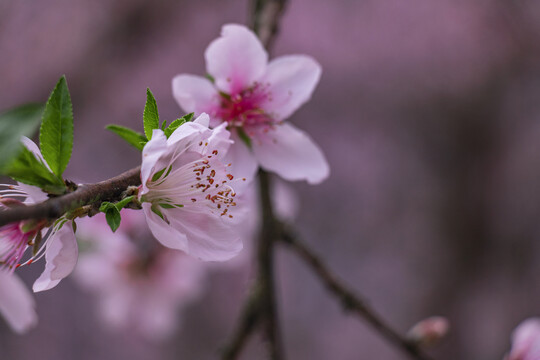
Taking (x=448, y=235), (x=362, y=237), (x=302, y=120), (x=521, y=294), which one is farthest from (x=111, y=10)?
(x=521, y=294)

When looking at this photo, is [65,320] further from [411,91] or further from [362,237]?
[411,91]

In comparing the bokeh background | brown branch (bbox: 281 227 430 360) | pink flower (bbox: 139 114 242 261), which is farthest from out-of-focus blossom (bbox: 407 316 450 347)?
the bokeh background

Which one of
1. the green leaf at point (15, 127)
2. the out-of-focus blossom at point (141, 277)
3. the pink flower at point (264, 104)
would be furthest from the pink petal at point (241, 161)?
the out-of-focus blossom at point (141, 277)

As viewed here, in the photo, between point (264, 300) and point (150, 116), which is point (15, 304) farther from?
point (264, 300)

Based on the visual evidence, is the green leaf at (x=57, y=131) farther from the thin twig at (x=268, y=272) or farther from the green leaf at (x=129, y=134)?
the thin twig at (x=268, y=272)

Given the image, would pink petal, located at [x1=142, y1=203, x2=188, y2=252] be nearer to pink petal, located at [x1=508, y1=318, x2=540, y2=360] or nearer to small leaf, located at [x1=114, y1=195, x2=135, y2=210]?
small leaf, located at [x1=114, y1=195, x2=135, y2=210]

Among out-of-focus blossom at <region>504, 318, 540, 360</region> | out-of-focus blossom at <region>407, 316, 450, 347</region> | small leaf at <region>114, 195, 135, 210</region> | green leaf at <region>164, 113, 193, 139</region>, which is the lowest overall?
out-of-focus blossom at <region>407, 316, 450, 347</region>
